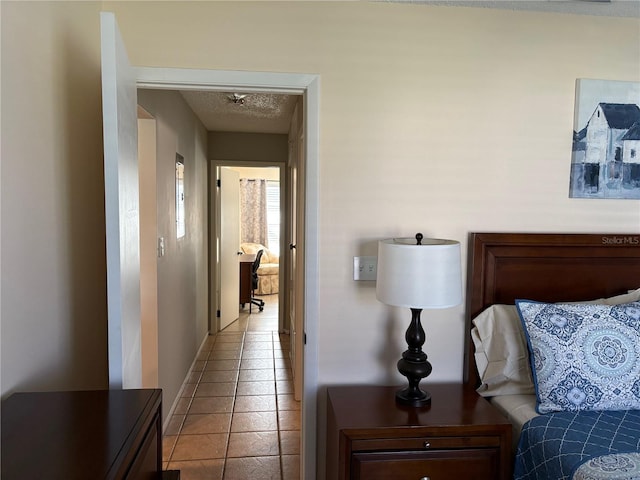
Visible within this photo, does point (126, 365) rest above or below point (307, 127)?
below

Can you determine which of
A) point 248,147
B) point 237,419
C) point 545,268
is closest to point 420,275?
point 545,268

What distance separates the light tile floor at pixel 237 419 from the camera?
97.4 inches

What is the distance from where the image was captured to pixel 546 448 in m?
1.45

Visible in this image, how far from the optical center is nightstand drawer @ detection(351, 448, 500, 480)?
1536 millimetres

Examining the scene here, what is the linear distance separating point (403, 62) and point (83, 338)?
172 centimetres

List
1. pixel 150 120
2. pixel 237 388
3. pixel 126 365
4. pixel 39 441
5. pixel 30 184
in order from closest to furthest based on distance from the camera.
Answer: pixel 39 441
pixel 30 184
pixel 126 365
pixel 150 120
pixel 237 388

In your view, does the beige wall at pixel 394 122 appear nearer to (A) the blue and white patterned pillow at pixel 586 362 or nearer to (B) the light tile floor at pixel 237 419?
(A) the blue and white patterned pillow at pixel 586 362

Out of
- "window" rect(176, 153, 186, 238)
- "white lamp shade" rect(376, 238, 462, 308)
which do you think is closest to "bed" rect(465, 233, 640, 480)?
"white lamp shade" rect(376, 238, 462, 308)

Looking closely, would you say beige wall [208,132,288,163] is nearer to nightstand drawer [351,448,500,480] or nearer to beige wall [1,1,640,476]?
beige wall [1,1,640,476]

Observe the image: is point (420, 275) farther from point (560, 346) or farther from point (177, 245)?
point (177, 245)

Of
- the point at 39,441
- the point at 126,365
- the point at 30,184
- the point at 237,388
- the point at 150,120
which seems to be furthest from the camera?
the point at 237,388

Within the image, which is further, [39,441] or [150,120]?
[150,120]

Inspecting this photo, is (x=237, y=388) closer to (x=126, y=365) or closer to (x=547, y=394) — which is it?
(x=126, y=365)

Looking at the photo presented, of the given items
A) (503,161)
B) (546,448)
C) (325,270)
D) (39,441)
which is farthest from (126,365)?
(503,161)
